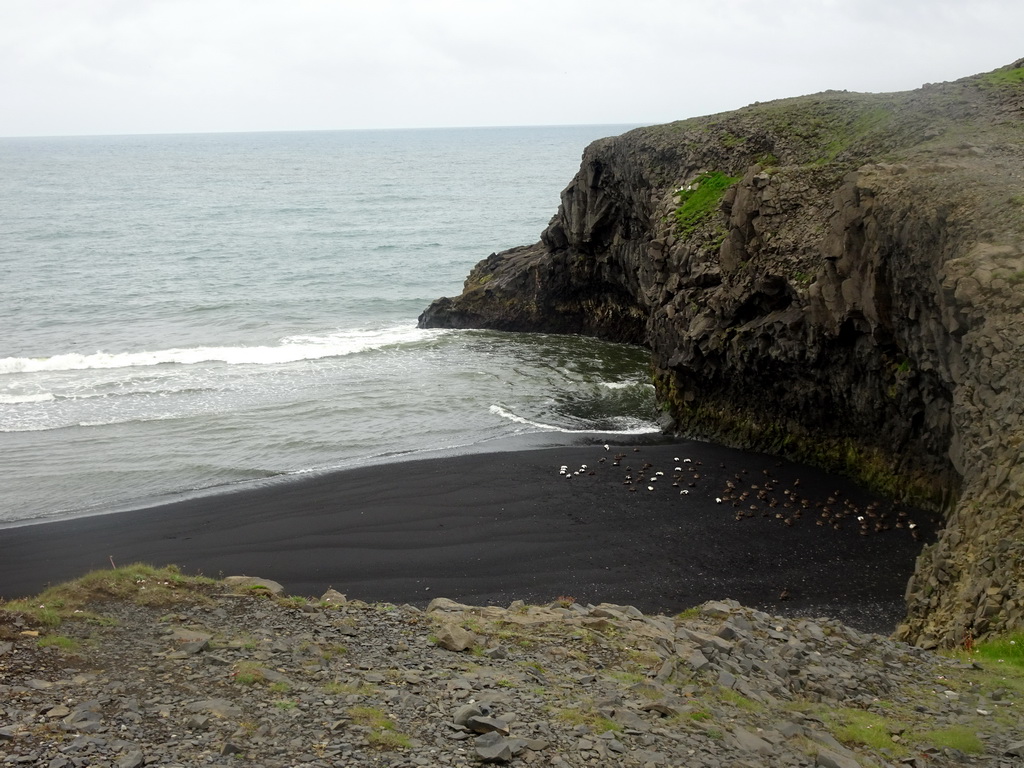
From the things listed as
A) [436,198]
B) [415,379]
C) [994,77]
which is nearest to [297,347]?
[415,379]

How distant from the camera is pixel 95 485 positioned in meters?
24.8

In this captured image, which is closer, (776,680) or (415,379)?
(776,680)

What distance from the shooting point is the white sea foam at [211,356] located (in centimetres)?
3922

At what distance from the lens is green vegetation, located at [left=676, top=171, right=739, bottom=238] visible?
29.6m

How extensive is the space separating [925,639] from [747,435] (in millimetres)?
12317

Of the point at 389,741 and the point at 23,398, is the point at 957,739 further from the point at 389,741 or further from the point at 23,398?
the point at 23,398

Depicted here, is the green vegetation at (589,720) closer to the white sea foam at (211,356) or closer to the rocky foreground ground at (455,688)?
the rocky foreground ground at (455,688)

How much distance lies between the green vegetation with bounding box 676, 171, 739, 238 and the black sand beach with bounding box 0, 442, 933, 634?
850 cm

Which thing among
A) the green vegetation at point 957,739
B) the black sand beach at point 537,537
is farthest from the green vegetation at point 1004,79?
the green vegetation at point 957,739

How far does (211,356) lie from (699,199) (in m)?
22.7

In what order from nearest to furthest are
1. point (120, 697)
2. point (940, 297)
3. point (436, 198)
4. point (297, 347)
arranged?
1. point (120, 697)
2. point (940, 297)
3. point (297, 347)
4. point (436, 198)

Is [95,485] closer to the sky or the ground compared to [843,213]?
closer to the ground

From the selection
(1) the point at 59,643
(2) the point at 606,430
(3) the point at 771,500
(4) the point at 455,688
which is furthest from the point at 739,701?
(2) the point at 606,430

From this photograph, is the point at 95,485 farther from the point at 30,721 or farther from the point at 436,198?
the point at 436,198
